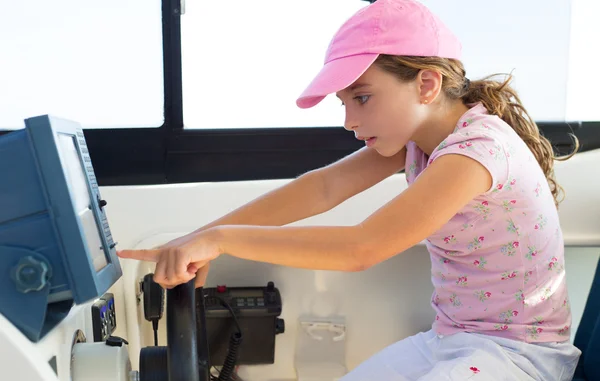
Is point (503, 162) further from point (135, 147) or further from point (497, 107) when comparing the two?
point (135, 147)

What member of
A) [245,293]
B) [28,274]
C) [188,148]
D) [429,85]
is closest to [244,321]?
[245,293]

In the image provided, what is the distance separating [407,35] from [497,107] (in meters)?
0.25

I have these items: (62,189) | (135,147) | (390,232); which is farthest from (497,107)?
(135,147)

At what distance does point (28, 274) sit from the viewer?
697 millimetres

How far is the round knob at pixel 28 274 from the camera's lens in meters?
0.70

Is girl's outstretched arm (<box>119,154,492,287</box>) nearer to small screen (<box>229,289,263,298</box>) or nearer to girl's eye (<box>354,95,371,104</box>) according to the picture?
girl's eye (<box>354,95,371,104</box>)

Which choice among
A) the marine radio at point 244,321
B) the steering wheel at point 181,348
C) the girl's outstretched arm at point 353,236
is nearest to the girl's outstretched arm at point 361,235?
the girl's outstretched arm at point 353,236

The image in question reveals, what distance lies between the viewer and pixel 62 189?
0.70 meters

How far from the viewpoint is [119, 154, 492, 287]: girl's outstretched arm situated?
86 centimetres

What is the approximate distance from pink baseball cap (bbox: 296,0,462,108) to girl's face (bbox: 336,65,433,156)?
44 millimetres

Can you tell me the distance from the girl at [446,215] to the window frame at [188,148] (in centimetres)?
49

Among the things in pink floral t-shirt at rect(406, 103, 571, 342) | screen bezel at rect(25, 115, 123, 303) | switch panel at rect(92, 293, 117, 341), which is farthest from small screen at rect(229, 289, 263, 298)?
screen bezel at rect(25, 115, 123, 303)

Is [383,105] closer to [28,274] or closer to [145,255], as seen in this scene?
[145,255]

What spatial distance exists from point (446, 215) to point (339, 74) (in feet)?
0.99
